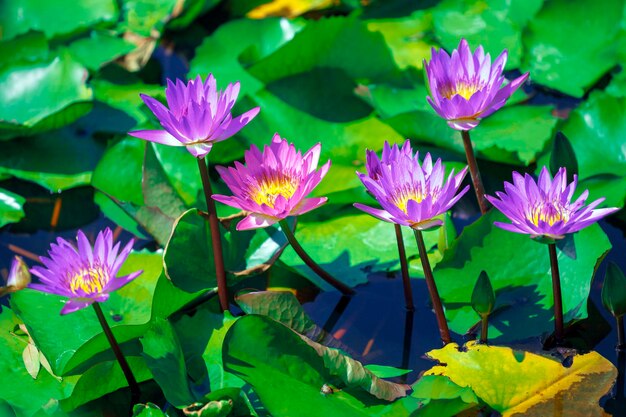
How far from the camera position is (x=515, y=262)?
76.6 inches

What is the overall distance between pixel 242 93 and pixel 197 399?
129cm

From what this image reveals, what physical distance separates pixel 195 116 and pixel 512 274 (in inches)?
33.0

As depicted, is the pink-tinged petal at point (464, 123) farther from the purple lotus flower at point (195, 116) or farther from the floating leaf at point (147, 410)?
the floating leaf at point (147, 410)

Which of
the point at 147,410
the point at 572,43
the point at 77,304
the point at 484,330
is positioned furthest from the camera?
the point at 572,43

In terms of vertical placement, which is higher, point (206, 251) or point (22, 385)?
point (206, 251)

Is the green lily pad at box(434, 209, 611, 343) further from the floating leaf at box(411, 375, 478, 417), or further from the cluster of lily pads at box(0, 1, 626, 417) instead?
the floating leaf at box(411, 375, 478, 417)

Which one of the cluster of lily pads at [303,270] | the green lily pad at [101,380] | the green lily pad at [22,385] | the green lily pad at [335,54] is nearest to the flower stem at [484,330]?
the cluster of lily pads at [303,270]

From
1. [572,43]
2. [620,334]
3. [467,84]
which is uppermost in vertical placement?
[467,84]

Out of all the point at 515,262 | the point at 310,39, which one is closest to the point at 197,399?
the point at 515,262

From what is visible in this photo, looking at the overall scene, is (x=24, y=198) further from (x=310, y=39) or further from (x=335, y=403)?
(x=335, y=403)

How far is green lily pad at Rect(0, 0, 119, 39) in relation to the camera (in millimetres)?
3105

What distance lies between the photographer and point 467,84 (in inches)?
74.2

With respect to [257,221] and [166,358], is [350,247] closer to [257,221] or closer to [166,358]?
[257,221]

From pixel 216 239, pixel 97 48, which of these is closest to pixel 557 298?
pixel 216 239
